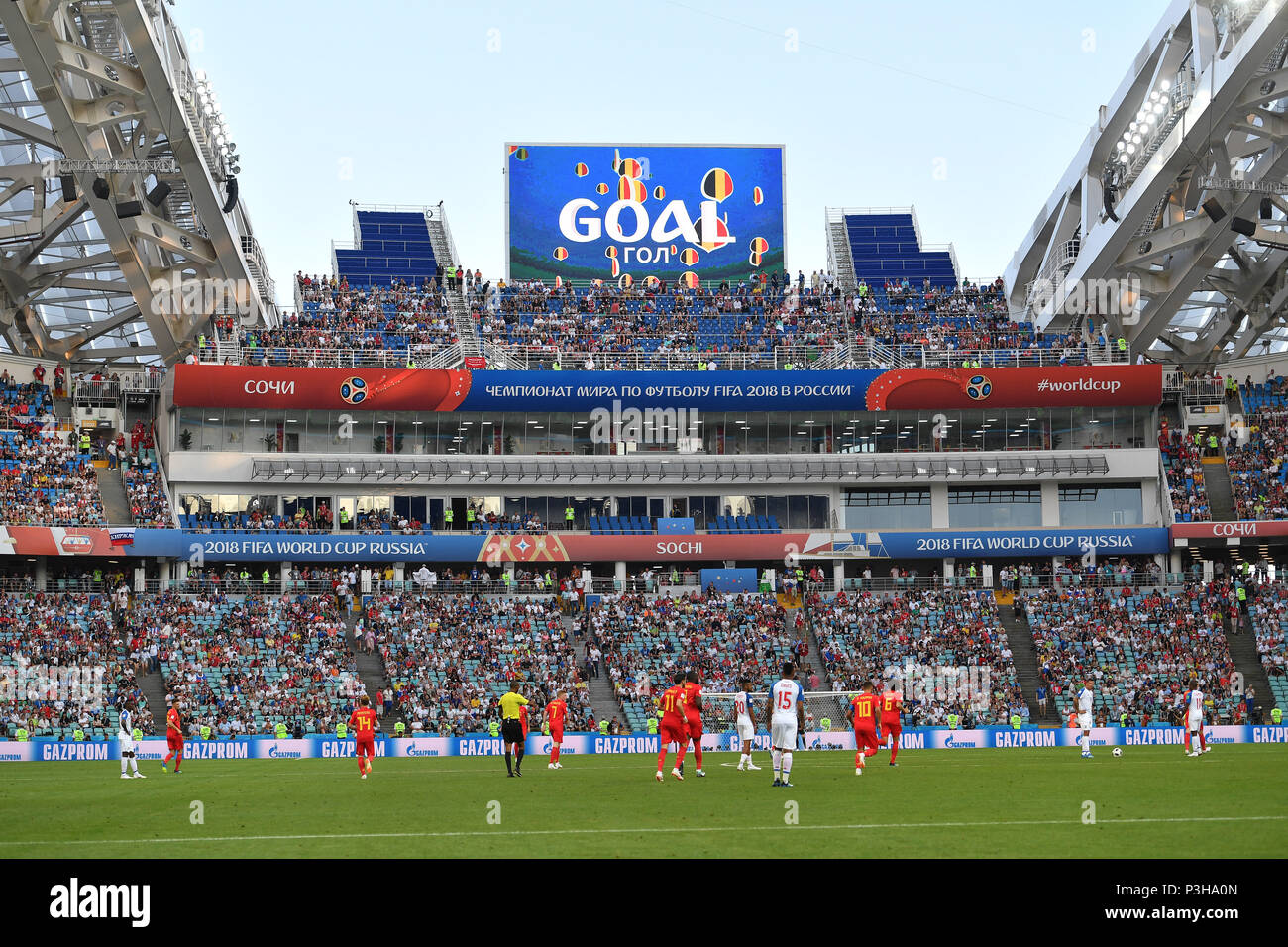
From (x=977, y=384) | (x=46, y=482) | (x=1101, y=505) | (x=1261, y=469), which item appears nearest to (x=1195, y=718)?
(x=977, y=384)

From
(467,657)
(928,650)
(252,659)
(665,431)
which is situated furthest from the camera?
(665,431)

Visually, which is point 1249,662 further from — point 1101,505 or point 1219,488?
point 1101,505

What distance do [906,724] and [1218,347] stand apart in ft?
119

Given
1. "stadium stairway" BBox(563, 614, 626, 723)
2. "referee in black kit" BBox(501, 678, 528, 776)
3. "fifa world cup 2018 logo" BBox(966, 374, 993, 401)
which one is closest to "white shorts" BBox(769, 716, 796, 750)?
"referee in black kit" BBox(501, 678, 528, 776)

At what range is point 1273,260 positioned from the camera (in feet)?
210

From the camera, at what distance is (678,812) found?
18844 mm

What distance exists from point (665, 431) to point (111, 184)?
89.9 ft

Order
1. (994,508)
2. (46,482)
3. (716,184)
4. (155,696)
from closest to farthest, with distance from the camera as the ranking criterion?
(155,696) < (46,482) < (994,508) < (716,184)

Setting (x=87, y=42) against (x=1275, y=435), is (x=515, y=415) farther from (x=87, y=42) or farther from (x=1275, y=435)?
(x=1275, y=435)

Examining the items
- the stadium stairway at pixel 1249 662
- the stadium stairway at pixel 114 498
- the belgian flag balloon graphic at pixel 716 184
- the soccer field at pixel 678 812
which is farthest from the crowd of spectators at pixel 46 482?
the stadium stairway at pixel 1249 662

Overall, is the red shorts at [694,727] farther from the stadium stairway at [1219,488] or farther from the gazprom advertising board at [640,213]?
the gazprom advertising board at [640,213]

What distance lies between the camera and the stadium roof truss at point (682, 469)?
65.5 metres

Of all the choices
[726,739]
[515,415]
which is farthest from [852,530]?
[726,739]

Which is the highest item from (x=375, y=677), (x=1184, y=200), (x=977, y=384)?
(x=1184, y=200)
